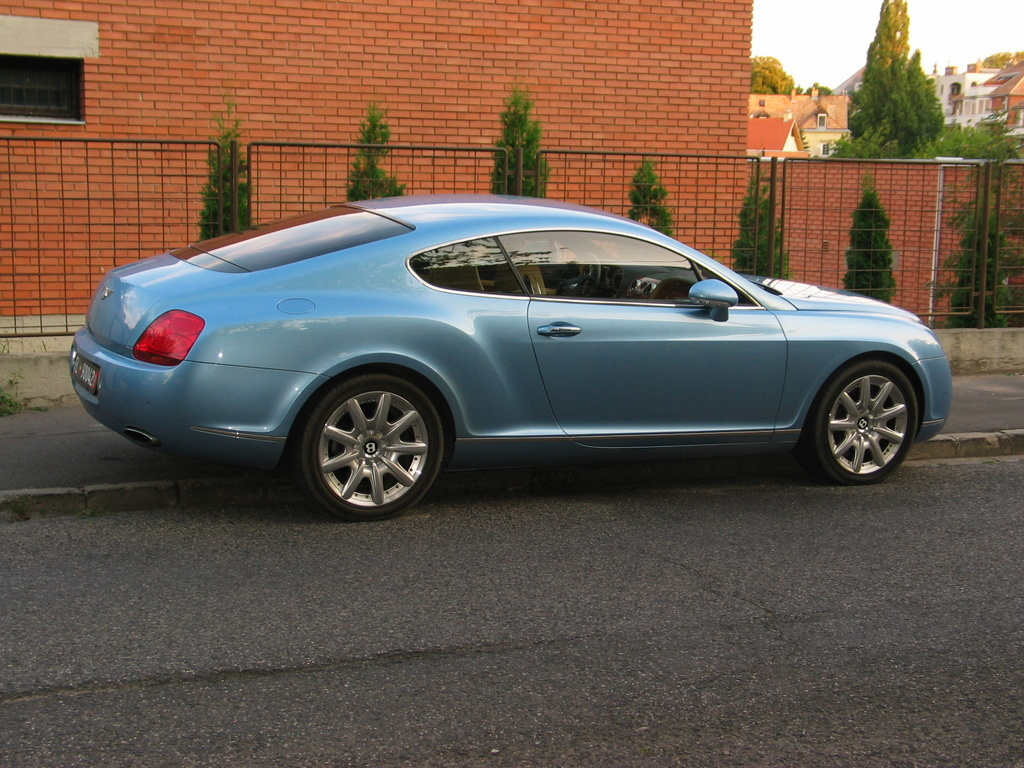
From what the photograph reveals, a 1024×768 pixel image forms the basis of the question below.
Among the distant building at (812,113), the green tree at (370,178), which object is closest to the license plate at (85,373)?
the green tree at (370,178)

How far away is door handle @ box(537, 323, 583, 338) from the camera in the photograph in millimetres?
5988

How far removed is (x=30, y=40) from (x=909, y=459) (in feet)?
28.5

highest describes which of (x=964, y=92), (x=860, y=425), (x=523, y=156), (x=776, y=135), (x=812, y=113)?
(x=964, y=92)

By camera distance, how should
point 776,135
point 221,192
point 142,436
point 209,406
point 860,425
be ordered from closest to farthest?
point 209,406, point 142,436, point 860,425, point 221,192, point 776,135

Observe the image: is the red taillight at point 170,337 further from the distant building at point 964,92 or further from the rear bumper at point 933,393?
the distant building at point 964,92

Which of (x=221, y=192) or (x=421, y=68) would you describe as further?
(x=421, y=68)

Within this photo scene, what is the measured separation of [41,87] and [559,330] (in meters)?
7.85

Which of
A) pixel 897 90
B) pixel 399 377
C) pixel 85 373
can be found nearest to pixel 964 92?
pixel 897 90

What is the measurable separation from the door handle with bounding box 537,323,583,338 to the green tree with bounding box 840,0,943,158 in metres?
103

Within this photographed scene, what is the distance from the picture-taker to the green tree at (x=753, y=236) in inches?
419

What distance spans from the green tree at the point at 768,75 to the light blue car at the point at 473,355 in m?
128

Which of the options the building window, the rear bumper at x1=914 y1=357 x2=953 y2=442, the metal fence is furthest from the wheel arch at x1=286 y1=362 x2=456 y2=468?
the building window

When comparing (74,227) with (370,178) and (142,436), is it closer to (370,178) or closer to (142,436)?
(370,178)

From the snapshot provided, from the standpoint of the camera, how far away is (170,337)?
5.45 metres
